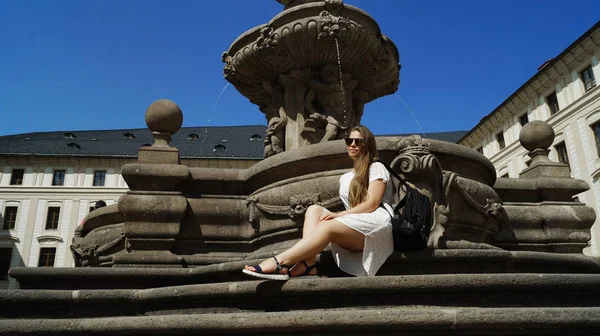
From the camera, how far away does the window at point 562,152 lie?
31016 mm

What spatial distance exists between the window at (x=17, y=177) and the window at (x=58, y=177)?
278 cm

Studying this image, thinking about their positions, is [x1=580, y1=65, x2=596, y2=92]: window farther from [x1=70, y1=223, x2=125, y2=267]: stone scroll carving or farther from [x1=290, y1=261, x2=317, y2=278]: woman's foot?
[x1=290, y1=261, x2=317, y2=278]: woman's foot

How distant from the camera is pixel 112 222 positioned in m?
7.77

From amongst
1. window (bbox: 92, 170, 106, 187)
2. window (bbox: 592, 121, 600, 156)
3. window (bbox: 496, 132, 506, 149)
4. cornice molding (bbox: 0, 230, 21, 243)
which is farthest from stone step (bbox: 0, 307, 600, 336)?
cornice molding (bbox: 0, 230, 21, 243)

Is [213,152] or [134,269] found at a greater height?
[213,152]

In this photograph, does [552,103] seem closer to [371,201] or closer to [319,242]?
[371,201]

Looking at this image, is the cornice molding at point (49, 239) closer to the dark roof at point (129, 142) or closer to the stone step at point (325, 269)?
the dark roof at point (129, 142)

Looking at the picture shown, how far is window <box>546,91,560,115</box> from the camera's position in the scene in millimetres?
32406

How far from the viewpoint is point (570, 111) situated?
30531 millimetres

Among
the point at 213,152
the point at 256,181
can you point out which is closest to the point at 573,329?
the point at 256,181

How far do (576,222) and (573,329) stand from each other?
4.04 meters

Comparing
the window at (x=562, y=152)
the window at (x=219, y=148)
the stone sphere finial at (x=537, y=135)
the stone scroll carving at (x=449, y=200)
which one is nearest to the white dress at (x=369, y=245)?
the stone scroll carving at (x=449, y=200)

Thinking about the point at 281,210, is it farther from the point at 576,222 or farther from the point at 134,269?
Result: the point at 576,222

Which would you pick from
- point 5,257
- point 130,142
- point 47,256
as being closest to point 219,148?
point 130,142
